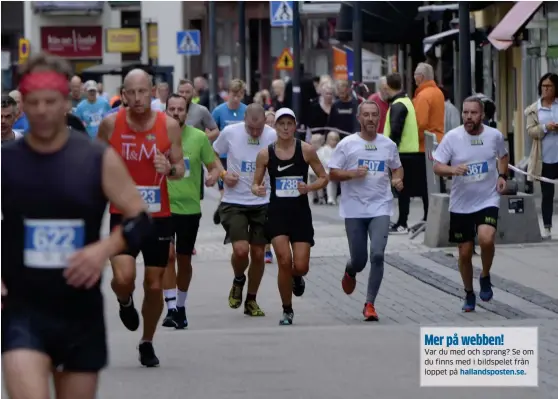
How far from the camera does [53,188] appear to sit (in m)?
5.83

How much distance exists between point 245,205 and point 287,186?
3.91 ft

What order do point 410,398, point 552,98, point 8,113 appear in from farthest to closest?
1. point 552,98
2. point 8,113
3. point 410,398

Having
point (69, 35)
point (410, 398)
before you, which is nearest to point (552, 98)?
point (410, 398)

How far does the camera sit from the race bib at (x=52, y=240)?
584cm

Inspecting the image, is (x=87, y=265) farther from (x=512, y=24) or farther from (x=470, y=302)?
(x=512, y=24)

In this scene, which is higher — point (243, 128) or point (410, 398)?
point (243, 128)

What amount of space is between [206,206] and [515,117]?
5245 mm

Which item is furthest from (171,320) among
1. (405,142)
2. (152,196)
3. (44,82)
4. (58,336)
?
(405,142)

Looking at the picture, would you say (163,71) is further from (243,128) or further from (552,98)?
(243,128)

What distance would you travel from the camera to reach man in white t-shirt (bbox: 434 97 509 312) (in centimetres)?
1266

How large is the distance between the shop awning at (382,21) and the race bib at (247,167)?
54.0 feet

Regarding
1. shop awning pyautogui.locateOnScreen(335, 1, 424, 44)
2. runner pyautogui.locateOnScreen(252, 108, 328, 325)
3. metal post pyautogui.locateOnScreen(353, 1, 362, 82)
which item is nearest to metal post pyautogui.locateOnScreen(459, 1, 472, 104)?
runner pyautogui.locateOnScreen(252, 108, 328, 325)

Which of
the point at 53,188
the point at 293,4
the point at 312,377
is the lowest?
the point at 312,377

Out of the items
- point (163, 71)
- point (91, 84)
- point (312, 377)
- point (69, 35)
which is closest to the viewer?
point (312, 377)
